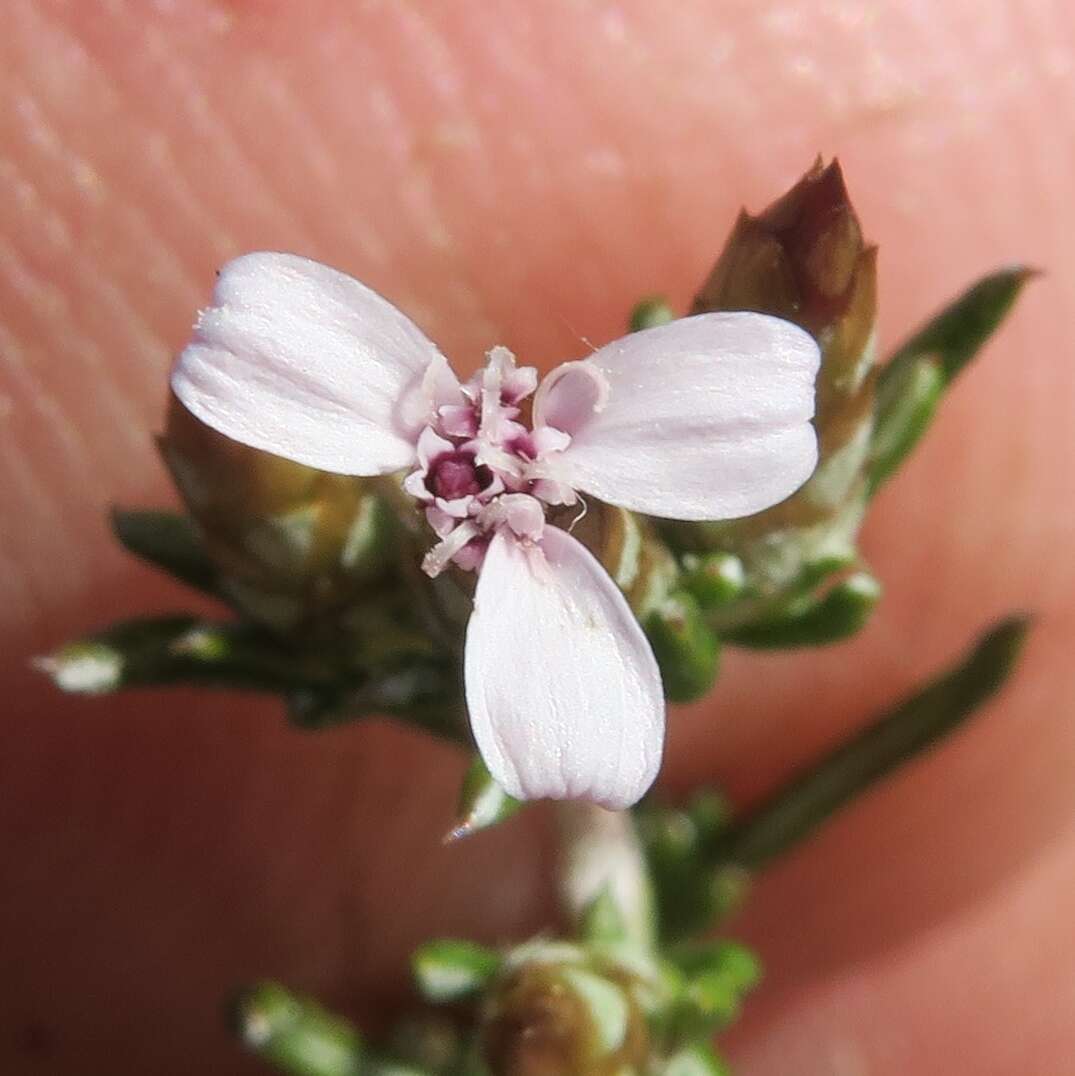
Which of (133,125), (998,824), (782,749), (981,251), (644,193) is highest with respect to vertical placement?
(133,125)

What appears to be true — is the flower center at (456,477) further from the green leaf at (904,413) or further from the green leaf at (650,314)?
the green leaf at (904,413)

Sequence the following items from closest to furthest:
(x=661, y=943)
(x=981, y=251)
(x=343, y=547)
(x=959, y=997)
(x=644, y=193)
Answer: (x=343, y=547) → (x=661, y=943) → (x=644, y=193) → (x=981, y=251) → (x=959, y=997)

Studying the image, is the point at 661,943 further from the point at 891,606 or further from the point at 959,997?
the point at 959,997

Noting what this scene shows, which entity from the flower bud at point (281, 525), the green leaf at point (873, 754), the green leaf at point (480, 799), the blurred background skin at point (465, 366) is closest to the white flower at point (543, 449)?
the flower bud at point (281, 525)

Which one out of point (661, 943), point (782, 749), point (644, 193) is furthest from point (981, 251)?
point (661, 943)

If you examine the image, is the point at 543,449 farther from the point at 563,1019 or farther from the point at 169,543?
the point at 563,1019

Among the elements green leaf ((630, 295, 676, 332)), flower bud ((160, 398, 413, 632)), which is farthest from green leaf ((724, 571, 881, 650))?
flower bud ((160, 398, 413, 632))
